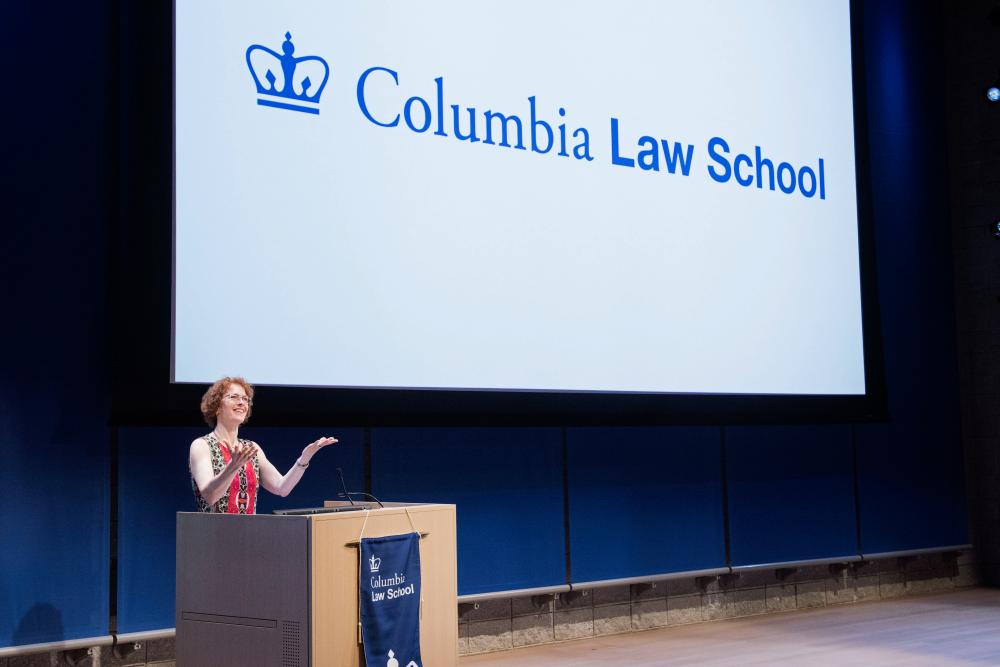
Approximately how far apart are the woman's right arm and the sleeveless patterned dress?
0.09ft

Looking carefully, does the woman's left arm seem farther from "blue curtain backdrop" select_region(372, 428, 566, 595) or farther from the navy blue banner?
"blue curtain backdrop" select_region(372, 428, 566, 595)

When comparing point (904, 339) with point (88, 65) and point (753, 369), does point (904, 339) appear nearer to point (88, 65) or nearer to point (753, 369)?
point (753, 369)

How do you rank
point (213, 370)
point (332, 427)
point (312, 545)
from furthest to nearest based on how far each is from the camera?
1. point (332, 427)
2. point (213, 370)
3. point (312, 545)

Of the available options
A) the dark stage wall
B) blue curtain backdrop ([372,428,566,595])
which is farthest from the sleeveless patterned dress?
blue curtain backdrop ([372,428,566,595])

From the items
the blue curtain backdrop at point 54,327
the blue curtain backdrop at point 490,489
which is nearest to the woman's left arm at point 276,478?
the blue curtain backdrop at point 54,327

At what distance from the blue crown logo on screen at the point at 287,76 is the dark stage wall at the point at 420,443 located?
0.39 m

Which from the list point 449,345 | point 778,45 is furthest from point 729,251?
point 449,345

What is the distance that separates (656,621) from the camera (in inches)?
252

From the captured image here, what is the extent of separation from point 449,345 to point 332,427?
2.11 feet

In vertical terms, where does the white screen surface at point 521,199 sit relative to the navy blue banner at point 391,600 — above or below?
above

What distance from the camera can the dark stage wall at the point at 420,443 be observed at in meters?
4.42

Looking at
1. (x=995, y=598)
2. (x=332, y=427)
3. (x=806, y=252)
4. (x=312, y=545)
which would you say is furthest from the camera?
(x=995, y=598)

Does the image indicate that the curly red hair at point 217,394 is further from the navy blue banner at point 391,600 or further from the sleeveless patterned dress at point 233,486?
the navy blue banner at point 391,600

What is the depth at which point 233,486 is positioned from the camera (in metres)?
3.94
